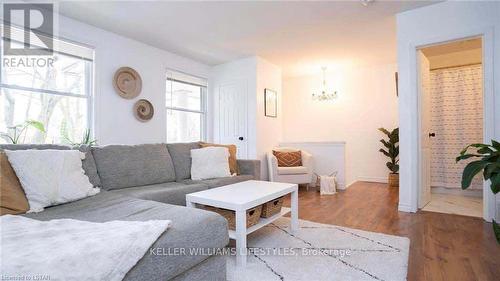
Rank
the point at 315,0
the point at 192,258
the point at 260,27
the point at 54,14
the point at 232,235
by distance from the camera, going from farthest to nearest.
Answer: the point at 260,27 → the point at 54,14 → the point at 315,0 → the point at 232,235 → the point at 192,258

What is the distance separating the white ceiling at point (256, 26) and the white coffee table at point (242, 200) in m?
2.03

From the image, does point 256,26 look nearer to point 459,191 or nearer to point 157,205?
point 157,205

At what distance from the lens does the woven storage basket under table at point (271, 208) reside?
208 centimetres

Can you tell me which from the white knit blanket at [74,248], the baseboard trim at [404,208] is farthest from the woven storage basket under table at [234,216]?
the baseboard trim at [404,208]

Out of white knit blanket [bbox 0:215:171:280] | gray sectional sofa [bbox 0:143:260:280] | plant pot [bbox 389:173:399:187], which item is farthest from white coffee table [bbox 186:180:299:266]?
plant pot [bbox 389:173:399:187]

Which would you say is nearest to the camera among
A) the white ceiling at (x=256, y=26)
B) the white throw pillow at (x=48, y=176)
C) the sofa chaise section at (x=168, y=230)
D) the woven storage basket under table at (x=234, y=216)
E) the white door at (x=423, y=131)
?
the sofa chaise section at (x=168, y=230)

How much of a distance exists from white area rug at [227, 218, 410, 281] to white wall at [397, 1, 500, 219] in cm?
120

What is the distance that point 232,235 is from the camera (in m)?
1.76

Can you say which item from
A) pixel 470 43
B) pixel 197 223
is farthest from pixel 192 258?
pixel 470 43

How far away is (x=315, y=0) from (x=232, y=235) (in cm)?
252

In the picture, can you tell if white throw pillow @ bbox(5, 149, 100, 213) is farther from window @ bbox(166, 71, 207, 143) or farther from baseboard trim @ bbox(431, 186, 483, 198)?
baseboard trim @ bbox(431, 186, 483, 198)

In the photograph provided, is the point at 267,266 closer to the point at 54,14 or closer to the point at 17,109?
the point at 17,109

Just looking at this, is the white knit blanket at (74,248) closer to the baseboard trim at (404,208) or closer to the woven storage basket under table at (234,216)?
the woven storage basket under table at (234,216)

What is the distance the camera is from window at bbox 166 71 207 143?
445 cm
